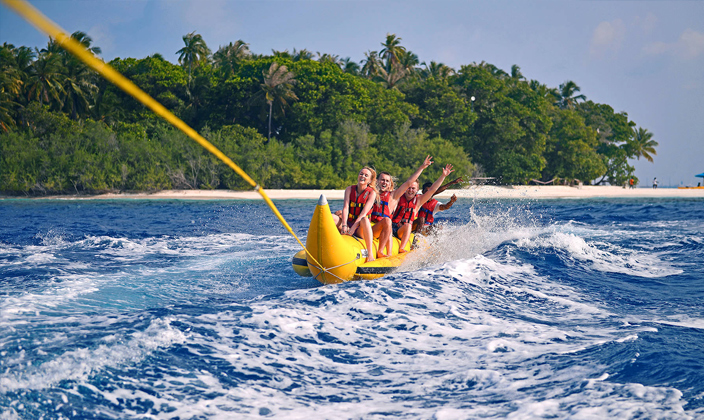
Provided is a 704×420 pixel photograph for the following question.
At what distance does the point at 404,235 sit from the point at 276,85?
25902 mm

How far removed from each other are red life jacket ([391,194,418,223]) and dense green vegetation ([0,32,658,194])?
2156 cm

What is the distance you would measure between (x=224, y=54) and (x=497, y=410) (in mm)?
42342

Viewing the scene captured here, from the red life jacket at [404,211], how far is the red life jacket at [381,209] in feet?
1.92

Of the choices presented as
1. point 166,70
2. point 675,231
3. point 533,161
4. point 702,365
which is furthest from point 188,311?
point 533,161

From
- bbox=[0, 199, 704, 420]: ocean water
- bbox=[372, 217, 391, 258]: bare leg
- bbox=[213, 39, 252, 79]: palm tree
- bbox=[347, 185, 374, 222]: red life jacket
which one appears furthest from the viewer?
bbox=[213, 39, 252, 79]: palm tree

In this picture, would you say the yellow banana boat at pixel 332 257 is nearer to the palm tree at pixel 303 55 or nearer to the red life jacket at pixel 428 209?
the red life jacket at pixel 428 209

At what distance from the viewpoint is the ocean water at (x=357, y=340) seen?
275 centimetres

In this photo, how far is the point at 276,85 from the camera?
30.8 metres

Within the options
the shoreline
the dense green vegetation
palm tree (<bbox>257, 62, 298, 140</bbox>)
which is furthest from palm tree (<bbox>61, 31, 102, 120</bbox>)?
palm tree (<bbox>257, 62, 298, 140</bbox>)

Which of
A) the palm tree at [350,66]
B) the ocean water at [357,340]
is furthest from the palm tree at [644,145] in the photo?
the ocean water at [357,340]

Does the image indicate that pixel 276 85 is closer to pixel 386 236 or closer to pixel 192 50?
pixel 192 50

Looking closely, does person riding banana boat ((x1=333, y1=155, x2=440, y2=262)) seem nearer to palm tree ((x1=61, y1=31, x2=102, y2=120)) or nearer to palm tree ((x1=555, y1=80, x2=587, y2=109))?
palm tree ((x1=61, y1=31, x2=102, y2=120))

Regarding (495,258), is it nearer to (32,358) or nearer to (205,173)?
(32,358)

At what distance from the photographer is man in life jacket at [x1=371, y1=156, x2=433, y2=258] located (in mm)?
6098
